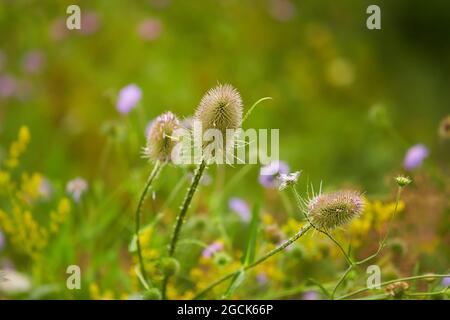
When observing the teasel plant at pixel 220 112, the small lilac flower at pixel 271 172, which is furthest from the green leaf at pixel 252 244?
the teasel plant at pixel 220 112

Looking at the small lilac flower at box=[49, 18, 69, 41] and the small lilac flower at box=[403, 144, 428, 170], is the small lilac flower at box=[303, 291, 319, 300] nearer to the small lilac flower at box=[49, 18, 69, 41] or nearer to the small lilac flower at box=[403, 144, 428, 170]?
the small lilac flower at box=[403, 144, 428, 170]

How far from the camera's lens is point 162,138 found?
1333 millimetres

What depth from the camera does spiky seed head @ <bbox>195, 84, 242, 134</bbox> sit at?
3.94ft

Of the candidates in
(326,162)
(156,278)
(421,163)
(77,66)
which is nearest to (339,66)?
(326,162)

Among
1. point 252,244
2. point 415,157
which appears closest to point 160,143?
point 252,244

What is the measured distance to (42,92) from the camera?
3.10 m

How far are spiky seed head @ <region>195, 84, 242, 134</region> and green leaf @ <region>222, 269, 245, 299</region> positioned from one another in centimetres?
31

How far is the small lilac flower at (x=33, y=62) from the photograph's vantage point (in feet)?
9.92

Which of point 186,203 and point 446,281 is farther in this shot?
point 446,281

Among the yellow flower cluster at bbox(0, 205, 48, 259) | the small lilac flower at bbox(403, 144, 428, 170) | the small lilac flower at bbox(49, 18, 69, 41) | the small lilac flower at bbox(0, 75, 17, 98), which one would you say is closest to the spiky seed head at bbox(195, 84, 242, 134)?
the yellow flower cluster at bbox(0, 205, 48, 259)

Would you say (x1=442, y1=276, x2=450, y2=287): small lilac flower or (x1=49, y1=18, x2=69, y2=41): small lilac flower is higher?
(x1=49, y1=18, x2=69, y2=41): small lilac flower

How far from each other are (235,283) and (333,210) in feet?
0.91

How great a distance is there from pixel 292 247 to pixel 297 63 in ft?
6.65

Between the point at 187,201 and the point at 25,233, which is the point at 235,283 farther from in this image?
the point at 25,233
